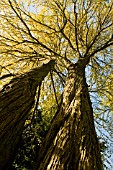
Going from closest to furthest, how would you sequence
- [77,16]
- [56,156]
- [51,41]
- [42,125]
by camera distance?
1. [56,156]
2. [42,125]
3. [77,16]
4. [51,41]

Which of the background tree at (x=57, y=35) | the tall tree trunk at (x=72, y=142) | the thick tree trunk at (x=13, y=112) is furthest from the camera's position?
the background tree at (x=57, y=35)

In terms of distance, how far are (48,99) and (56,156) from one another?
4.03 metres

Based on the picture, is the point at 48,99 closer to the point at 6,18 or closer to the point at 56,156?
the point at 6,18

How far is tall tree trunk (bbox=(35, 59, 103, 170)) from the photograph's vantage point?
1.84 metres

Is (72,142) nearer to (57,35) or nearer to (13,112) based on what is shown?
(13,112)

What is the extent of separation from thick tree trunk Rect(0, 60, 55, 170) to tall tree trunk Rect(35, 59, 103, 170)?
302 mm

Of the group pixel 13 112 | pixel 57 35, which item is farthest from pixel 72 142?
pixel 57 35

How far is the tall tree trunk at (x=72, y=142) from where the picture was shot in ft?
6.03

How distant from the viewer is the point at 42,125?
3.79 metres

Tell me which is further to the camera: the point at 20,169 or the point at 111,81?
the point at 111,81

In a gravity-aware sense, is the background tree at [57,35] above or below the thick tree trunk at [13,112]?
above

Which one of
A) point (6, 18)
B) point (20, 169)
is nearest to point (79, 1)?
point (6, 18)

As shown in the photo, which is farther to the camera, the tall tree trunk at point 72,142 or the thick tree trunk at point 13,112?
the thick tree trunk at point 13,112

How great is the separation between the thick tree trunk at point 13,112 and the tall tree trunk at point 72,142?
302 mm
